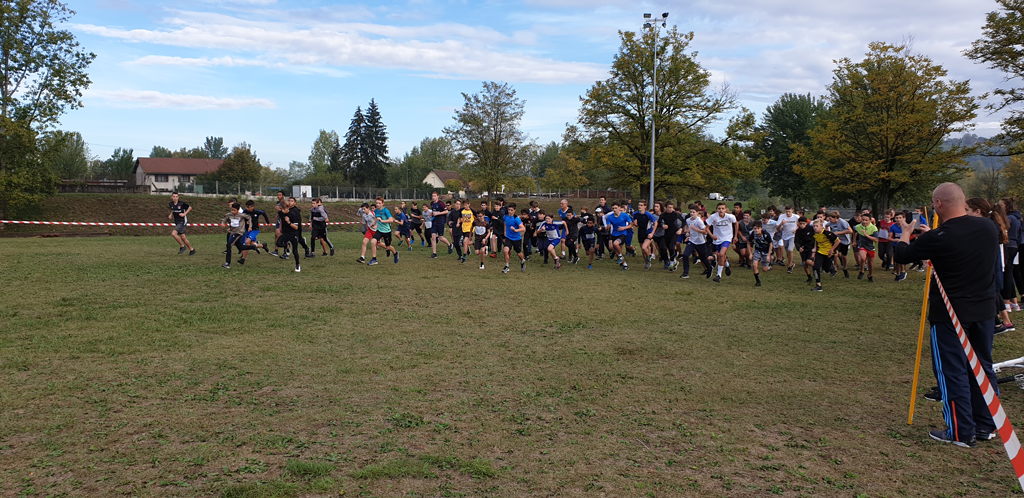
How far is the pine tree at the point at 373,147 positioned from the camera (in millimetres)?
76500

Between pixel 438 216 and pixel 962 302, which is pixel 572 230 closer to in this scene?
pixel 438 216

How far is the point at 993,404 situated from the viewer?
427 cm

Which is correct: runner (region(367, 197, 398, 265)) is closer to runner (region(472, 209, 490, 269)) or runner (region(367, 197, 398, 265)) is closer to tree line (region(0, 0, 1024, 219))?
runner (region(472, 209, 490, 269))

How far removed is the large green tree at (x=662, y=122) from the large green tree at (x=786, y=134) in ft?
42.9

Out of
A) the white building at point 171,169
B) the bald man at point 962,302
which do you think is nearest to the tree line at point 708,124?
the bald man at point 962,302

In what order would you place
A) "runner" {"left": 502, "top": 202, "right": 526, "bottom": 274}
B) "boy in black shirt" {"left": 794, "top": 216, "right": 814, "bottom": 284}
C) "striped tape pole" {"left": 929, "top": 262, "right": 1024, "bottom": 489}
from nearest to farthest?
"striped tape pole" {"left": 929, "top": 262, "right": 1024, "bottom": 489}, "boy in black shirt" {"left": 794, "top": 216, "right": 814, "bottom": 284}, "runner" {"left": 502, "top": 202, "right": 526, "bottom": 274}

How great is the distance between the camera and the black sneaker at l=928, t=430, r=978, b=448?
489 cm

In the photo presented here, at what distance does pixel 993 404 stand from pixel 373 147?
251ft

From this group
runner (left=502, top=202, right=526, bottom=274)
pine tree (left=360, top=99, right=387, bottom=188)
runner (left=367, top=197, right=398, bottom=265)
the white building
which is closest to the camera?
runner (left=502, top=202, right=526, bottom=274)

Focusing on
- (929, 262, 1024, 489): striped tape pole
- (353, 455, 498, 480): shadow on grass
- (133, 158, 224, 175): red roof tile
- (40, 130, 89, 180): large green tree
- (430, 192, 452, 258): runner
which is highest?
(133, 158, 224, 175): red roof tile

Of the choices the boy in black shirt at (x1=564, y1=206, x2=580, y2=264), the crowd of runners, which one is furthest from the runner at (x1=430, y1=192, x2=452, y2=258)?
the boy in black shirt at (x1=564, y1=206, x2=580, y2=264)

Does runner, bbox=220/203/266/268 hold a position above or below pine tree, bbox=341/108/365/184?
below

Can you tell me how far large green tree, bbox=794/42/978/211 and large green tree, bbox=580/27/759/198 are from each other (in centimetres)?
447

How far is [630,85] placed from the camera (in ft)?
112
